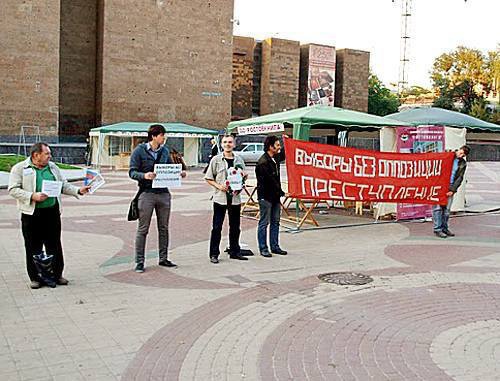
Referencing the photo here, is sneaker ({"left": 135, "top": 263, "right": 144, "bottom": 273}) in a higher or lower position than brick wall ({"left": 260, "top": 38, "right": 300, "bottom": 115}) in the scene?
lower

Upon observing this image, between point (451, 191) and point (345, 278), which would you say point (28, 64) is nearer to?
point (451, 191)

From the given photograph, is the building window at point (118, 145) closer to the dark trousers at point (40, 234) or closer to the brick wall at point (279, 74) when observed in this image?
the brick wall at point (279, 74)

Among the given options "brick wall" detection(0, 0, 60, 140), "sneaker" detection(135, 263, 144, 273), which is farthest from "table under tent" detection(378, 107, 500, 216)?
"brick wall" detection(0, 0, 60, 140)

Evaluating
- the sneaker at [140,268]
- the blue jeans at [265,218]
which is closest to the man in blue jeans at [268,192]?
the blue jeans at [265,218]

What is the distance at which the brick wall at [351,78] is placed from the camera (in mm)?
54919

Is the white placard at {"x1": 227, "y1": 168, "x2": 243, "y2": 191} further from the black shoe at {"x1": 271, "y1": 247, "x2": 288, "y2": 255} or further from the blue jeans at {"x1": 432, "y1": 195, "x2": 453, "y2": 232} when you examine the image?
the blue jeans at {"x1": 432, "y1": 195, "x2": 453, "y2": 232}

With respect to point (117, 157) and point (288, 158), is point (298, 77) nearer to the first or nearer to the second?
point (117, 157)

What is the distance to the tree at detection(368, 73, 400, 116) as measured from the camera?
63156 mm

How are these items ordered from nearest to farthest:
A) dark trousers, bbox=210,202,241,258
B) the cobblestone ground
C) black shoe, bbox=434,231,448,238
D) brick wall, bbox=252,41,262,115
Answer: the cobblestone ground → dark trousers, bbox=210,202,241,258 → black shoe, bbox=434,231,448,238 → brick wall, bbox=252,41,262,115

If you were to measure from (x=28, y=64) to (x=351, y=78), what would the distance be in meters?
29.5

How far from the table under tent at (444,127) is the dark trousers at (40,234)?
8265mm

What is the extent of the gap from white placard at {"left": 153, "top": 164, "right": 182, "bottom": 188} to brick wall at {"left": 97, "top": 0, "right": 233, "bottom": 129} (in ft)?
112

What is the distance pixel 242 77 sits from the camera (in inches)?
2008

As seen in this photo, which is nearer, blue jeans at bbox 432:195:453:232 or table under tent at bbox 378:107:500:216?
blue jeans at bbox 432:195:453:232
